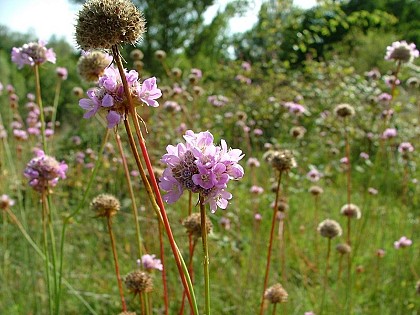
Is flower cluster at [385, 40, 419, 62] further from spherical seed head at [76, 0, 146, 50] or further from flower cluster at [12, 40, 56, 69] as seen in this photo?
spherical seed head at [76, 0, 146, 50]

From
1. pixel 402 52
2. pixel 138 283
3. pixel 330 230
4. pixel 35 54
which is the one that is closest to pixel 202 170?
pixel 138 283

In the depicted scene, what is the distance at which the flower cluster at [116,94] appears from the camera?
2.06 feet

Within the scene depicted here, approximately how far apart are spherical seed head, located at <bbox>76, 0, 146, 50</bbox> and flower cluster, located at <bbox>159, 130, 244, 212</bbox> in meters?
0.15

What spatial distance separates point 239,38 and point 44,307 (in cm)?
569

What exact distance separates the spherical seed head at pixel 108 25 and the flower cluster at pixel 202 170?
145 millimetres

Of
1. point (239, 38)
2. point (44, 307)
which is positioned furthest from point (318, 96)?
point (44, 307)

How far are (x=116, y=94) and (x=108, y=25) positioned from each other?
0.31 ft

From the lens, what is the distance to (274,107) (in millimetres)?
5074

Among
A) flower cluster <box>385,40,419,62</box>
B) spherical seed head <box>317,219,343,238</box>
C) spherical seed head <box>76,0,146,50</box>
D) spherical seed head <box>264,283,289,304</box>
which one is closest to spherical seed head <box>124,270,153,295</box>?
spherical seed head <box>264,283,289,304</box>

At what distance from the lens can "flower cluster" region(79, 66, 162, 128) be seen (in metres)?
0.63

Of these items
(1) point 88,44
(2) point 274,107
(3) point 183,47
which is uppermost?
(3) point 183,47

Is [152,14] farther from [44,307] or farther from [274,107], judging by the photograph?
[44,307]

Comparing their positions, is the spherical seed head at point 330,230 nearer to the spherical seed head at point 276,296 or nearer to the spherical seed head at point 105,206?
the spherical seed head at point 276,296

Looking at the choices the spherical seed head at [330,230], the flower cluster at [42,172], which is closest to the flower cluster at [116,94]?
the flower cluster at [42,172]
